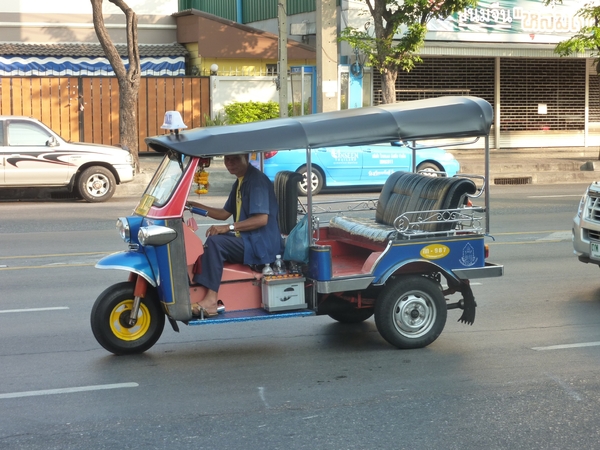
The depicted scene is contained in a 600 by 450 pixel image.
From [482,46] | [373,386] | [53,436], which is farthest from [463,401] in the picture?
[482,46]

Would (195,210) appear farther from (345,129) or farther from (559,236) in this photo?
(559,236)

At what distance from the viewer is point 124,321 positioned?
6.89 m

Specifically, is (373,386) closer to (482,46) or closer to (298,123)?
(298,123)

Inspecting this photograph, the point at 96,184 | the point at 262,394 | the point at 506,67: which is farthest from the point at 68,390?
the point at 506,67

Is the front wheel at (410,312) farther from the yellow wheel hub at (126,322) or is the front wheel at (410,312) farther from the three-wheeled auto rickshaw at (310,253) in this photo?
the yellow wheel hub at (126,322)

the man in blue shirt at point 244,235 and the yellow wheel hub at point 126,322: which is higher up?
the man in blue shirt at point 244,235

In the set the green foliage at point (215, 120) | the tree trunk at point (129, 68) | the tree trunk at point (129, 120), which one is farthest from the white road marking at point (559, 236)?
the green foliage at point (215, 120)

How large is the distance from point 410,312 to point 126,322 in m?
2.24

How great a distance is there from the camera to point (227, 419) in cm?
551

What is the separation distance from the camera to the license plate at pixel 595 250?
9.24 meters

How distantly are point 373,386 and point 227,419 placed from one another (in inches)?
46.7

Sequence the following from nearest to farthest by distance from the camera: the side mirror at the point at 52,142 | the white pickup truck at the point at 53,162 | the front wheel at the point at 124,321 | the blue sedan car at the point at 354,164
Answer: the front wheel at the point at 124,321 < the white pickup truck at the point at 53,162 < the side mirror at the point at 52,142 < the blue sedan car at the point at 354,164

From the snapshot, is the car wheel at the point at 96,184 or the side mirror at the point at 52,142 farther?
the car wheel at the point at 96,184

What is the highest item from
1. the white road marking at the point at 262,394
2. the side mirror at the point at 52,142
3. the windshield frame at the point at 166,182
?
the side mirror at the point at 52,142
